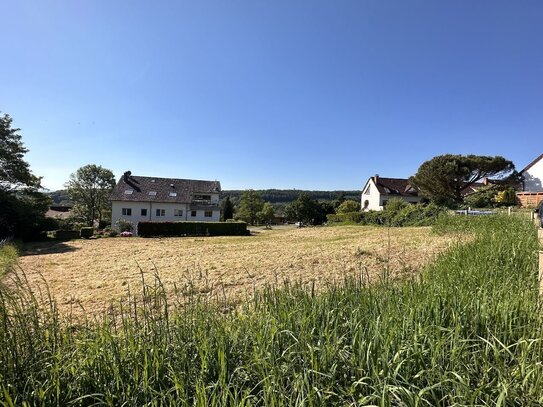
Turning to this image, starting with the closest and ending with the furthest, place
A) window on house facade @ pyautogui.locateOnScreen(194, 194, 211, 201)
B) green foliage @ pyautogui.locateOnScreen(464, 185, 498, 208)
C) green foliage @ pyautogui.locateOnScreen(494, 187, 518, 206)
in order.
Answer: green foliage @ pyautogui.locateOnScreen(494, 187, 518, 206), green foliage @ pyautogui.locateOnScreen(464, 185, 498, 208), window on house facade @ pyautogui.locateOnScreen(194, 194, 211, 201)

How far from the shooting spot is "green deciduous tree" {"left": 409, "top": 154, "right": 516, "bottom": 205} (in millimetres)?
33375

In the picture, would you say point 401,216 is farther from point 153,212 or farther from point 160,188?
point 160,188

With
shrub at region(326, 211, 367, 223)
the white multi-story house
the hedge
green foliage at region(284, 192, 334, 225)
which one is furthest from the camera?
green foliage at region(284, 192, 334, 225)

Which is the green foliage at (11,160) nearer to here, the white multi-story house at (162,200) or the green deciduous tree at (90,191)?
the white multi-story house at (162,200)

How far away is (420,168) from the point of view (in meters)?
35.8

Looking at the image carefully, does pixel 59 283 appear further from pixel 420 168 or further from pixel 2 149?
pixel 420 168

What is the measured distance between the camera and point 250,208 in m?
64.9

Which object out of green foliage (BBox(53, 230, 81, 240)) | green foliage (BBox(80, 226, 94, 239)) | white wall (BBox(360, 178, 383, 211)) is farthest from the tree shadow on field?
white wall (BBox(360, 178, 383, 211))

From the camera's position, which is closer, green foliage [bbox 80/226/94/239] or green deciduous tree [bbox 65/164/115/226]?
green foliage [bbox 80/226/94/239]

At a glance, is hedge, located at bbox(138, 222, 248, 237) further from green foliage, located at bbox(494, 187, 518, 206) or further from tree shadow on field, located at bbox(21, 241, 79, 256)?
green foliage, located at bbox(494, 187, 518, 206)

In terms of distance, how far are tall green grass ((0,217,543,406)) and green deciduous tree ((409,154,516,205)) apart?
1327 inches

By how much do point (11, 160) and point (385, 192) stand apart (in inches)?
1716

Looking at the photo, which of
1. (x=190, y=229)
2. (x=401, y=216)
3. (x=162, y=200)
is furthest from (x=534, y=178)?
(x=162, y=200)

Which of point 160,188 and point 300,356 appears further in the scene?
point 160,188
